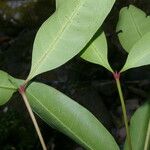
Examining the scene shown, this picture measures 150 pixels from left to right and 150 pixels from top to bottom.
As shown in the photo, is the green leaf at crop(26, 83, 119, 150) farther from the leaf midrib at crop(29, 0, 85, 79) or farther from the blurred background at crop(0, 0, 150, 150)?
the blurred background at crop(0, 0, 150, 150)

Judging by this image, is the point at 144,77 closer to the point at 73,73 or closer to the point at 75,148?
the point at 73,73

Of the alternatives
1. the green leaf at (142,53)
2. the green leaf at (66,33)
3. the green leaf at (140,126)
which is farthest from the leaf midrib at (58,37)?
the green leaf at (140,126)

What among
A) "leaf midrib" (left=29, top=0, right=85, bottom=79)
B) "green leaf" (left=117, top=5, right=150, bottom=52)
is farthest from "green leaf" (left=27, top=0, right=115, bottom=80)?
"green leaf" (left=117, top=5, right=150, bottom=52)

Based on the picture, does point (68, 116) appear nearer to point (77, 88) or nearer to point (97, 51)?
point (97, 51)

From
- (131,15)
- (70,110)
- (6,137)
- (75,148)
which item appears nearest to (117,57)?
(75,148)

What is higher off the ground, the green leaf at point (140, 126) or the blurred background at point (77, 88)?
the green leaf at point (140, 126)

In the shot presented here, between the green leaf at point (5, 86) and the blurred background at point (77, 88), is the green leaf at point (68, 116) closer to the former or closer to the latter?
the green leaf at point (5, 86)
